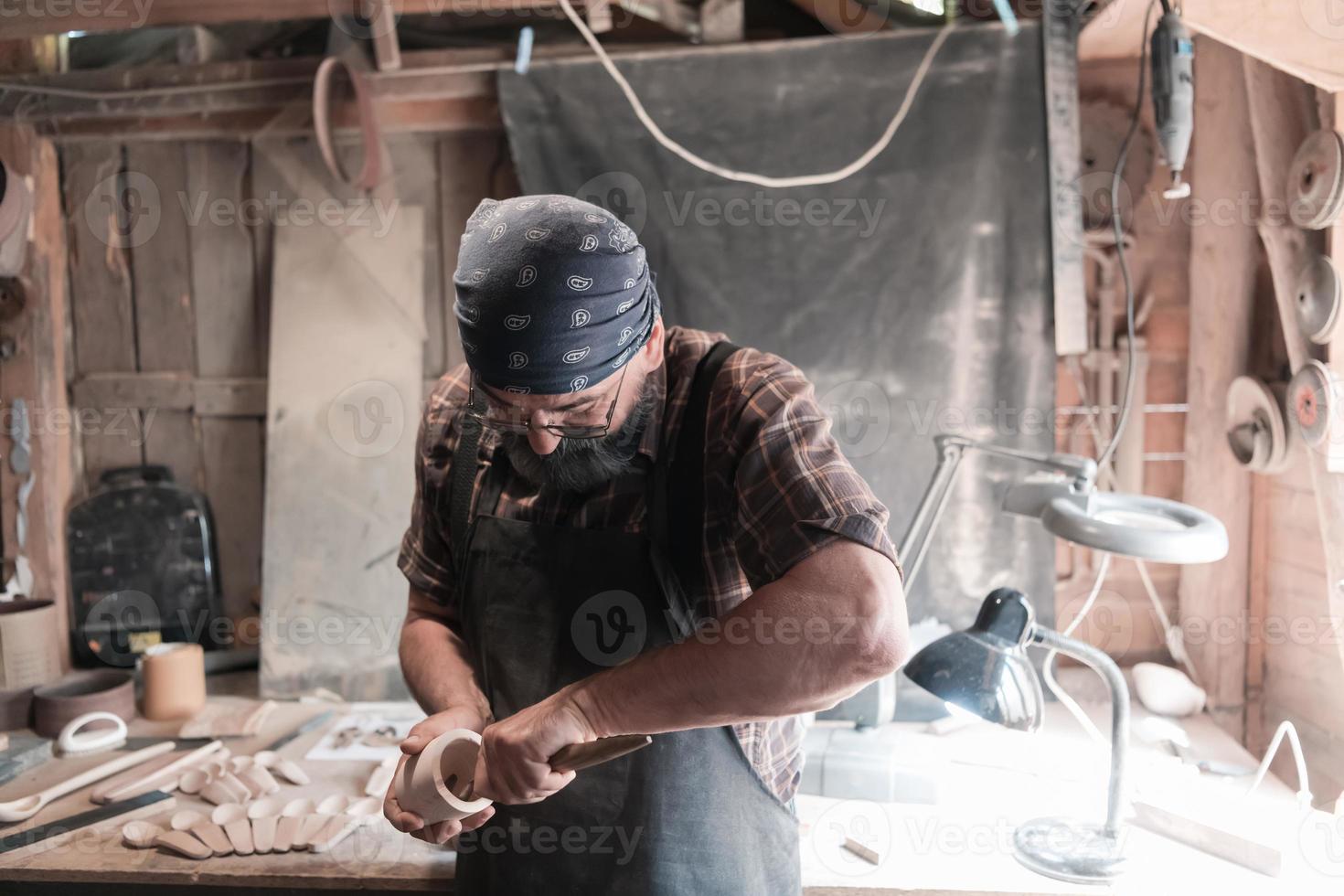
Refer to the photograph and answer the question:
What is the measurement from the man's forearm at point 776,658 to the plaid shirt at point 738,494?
52 millimetres

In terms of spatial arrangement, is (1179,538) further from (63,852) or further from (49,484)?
(49,484)

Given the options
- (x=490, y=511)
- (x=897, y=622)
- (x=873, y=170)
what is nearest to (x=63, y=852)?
(x=490, y=511)

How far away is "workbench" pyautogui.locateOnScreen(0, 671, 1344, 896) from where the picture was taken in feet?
5.87

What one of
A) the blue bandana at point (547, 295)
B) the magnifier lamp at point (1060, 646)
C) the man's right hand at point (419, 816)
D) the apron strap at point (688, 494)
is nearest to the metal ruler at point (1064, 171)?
the magnifier lamp at point (1060, 646)

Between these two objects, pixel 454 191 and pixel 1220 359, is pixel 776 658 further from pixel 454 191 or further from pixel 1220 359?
pixel 454 191

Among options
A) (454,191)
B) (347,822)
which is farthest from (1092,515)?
(454,191)

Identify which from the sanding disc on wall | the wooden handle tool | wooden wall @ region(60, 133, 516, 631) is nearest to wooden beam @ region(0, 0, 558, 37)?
wooden wall @ region(60, 133, 516, 631)

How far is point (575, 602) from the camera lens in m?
1.46

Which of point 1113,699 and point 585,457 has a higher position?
point 585,457

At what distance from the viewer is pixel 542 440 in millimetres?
1395

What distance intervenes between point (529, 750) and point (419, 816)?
9.8 inches

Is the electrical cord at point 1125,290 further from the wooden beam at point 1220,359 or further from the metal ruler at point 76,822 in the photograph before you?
the metal ruler at point 76,822

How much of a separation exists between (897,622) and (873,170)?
161 centimetres

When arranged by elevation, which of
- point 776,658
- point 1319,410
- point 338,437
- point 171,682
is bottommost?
point 171,682
